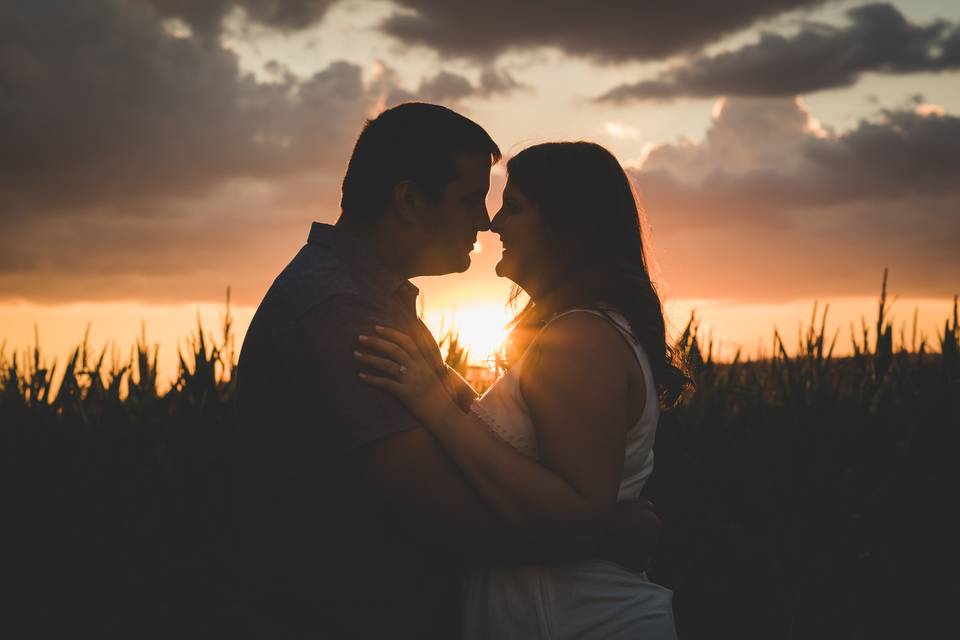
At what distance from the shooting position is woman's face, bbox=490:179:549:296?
3145 mm

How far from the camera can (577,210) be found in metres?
3.15

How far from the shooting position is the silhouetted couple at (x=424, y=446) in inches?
95.5

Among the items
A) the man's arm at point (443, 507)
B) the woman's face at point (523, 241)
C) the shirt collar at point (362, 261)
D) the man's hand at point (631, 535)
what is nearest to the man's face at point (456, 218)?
the woman's face at point (523, 241)

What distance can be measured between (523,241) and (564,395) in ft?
2.77

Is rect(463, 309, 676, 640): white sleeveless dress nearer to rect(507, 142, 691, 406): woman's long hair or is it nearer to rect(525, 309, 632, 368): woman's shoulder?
rect(525, 309, 632, 368): woman's shoulder

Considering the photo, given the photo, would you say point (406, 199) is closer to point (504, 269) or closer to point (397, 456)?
point (504, 269)

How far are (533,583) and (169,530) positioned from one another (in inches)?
121

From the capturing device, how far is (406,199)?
3.02m

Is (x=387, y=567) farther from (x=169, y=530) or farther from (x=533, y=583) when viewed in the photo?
(x=169, y=530)

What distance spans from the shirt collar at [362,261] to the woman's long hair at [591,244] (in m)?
0.53

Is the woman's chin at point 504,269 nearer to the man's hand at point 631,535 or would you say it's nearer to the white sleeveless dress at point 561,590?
the white sleeveless dress at point 561,590

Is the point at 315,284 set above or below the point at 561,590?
above

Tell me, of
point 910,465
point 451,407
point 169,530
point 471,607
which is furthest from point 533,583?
point 910,465

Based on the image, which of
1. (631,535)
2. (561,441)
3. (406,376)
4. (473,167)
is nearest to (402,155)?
(473,167)
